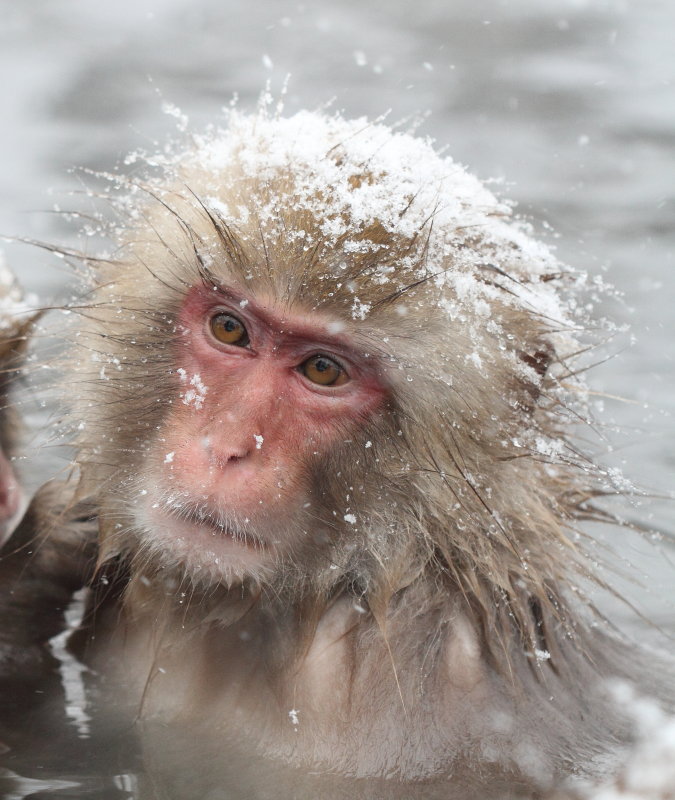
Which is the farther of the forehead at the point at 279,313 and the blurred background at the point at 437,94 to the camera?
the blurred background at the point at 437,94

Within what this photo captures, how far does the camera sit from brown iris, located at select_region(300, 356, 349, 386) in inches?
115

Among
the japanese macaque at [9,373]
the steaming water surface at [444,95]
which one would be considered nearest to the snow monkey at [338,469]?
the japanese macaque at [9,373]

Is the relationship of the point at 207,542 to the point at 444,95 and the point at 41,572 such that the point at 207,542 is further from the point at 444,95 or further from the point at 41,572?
the point at 444,95

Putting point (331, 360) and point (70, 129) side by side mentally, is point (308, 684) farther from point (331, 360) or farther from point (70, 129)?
point (70, 129)

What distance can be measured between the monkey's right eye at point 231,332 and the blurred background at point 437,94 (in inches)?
118

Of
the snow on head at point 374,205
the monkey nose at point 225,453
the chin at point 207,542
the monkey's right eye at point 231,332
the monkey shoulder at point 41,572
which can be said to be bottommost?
the monkey shoulder at point 41,572

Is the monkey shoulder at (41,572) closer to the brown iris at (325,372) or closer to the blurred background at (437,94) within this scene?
the brown iris at (325,372)

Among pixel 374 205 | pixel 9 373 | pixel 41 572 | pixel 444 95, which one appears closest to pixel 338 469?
pixel 374 205

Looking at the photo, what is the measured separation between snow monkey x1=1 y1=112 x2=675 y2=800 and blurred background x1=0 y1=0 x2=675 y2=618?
2.63 meters

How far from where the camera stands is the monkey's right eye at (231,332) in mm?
2963

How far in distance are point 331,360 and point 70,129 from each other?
17.0 ft

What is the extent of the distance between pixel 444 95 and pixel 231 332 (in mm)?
5390

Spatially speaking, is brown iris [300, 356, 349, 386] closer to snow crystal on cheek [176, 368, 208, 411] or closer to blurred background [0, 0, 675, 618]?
snow crystal on cheek [176, 368, 208, 411]

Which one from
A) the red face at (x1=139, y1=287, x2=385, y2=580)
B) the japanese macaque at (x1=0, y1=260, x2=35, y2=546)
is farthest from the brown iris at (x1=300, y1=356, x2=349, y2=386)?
the japanese macaque at (x1=0, y1=260, x2=35, y2=546)
